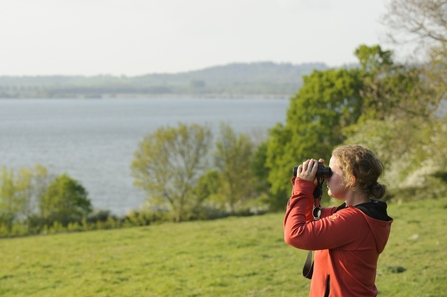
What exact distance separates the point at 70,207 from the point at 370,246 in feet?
135

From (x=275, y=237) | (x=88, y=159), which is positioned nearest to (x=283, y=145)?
(x=275, y=237)

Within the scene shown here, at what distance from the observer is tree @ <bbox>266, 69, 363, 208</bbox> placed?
129 feet

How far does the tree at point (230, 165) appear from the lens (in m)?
49.7

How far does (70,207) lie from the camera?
4284cm

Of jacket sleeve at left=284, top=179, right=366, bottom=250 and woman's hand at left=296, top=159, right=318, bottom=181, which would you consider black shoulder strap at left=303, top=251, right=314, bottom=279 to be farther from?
woman's hand at left=296, top=159, right=318, bottom=181

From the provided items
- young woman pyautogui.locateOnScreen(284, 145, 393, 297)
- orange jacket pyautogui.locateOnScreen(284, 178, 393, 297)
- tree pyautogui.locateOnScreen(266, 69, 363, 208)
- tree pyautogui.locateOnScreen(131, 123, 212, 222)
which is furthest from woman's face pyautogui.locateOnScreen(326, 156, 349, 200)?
tree pyautogui.locateOnScreen(131, 123, 212, 222)

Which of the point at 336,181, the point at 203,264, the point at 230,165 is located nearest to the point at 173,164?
the point at 230,165

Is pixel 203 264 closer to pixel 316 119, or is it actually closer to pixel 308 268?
pixel 308 268

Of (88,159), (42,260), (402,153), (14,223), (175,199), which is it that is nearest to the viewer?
(42,260)

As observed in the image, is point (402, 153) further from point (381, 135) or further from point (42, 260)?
point (42, 260)

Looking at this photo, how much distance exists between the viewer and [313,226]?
3822 millimetres

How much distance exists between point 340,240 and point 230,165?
46306mm

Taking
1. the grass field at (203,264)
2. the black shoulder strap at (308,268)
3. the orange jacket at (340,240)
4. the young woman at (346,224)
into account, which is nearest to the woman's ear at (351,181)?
the young woman at (346,224)

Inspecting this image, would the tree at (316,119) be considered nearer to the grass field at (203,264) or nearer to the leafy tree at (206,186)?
the leafy tree at (206,186)
